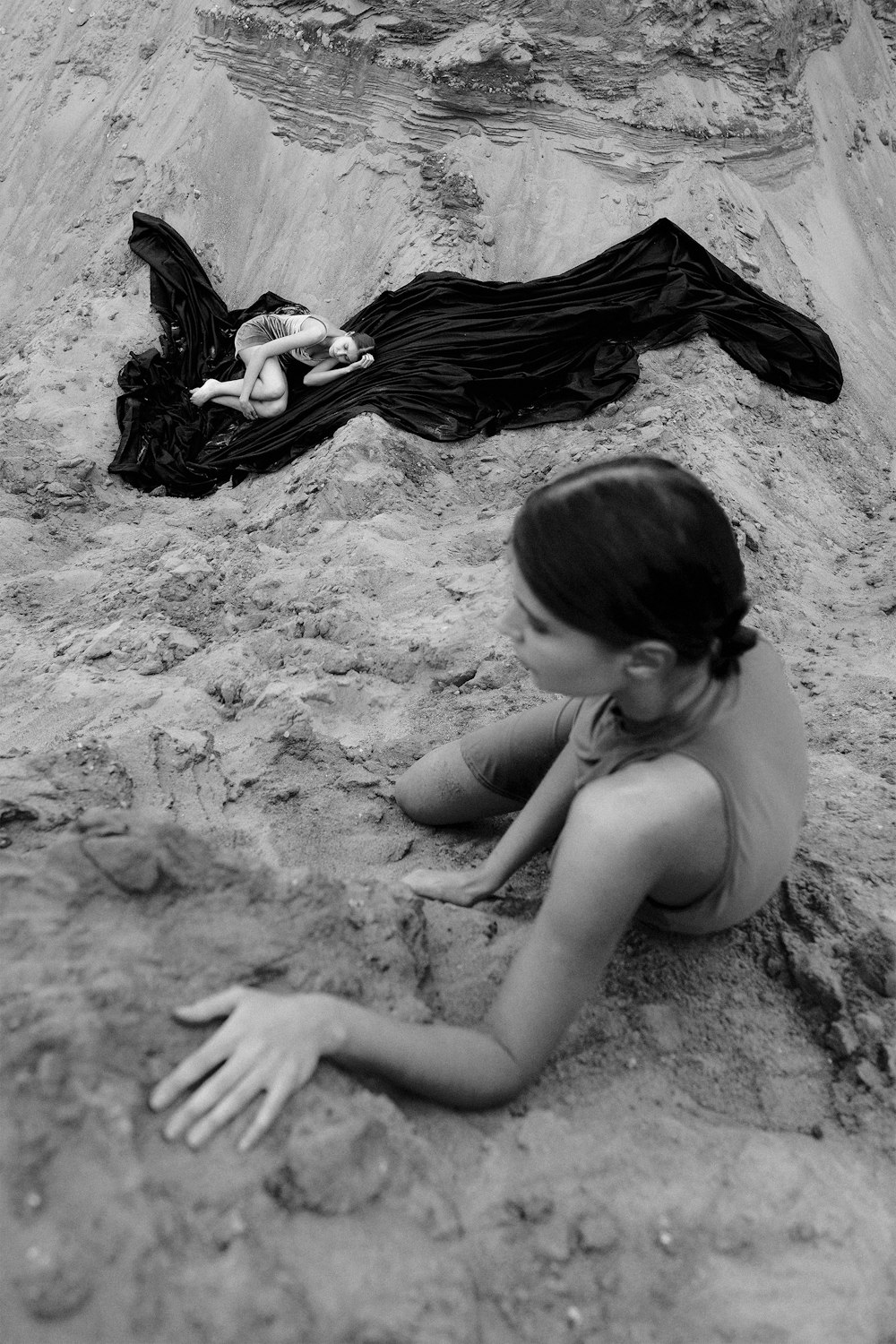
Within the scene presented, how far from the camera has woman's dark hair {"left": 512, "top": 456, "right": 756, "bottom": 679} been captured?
1.10 m

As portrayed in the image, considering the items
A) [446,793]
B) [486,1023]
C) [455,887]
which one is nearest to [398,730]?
[446,793]

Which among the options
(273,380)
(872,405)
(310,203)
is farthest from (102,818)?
(310,203)

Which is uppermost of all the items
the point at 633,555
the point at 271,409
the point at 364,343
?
the point at 633,555

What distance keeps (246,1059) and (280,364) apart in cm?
397

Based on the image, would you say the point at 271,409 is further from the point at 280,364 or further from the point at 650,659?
the point at 650,659

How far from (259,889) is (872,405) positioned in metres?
3.70

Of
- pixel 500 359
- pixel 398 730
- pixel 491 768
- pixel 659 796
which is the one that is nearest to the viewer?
pixel 659 796

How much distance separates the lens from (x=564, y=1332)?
1.07 meters

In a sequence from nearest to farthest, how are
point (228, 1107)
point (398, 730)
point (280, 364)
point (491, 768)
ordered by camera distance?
point (228, 1107) < point (491, 768) < point (398, 730) < point (280, 364)

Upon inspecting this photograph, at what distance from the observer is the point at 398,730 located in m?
2.24

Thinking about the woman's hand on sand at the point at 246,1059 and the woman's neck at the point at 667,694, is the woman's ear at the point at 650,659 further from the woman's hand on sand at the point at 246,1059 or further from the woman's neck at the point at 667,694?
the woman's hand on sand at the point at 246,1059

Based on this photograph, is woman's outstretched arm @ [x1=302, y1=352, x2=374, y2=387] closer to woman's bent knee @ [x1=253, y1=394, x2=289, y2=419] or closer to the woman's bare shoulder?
woman's bent knee @ [x1=253, y1=394, x2=289, y2=419]

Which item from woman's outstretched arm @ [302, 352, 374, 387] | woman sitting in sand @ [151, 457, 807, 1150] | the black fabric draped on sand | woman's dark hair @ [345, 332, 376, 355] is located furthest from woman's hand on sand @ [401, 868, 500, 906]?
woman's dark hair @ [345, 332, 376, 355]

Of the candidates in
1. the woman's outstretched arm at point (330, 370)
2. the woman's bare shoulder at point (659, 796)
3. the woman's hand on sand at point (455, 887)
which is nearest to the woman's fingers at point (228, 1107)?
the woman's bare shoulder at point (659, 796)
